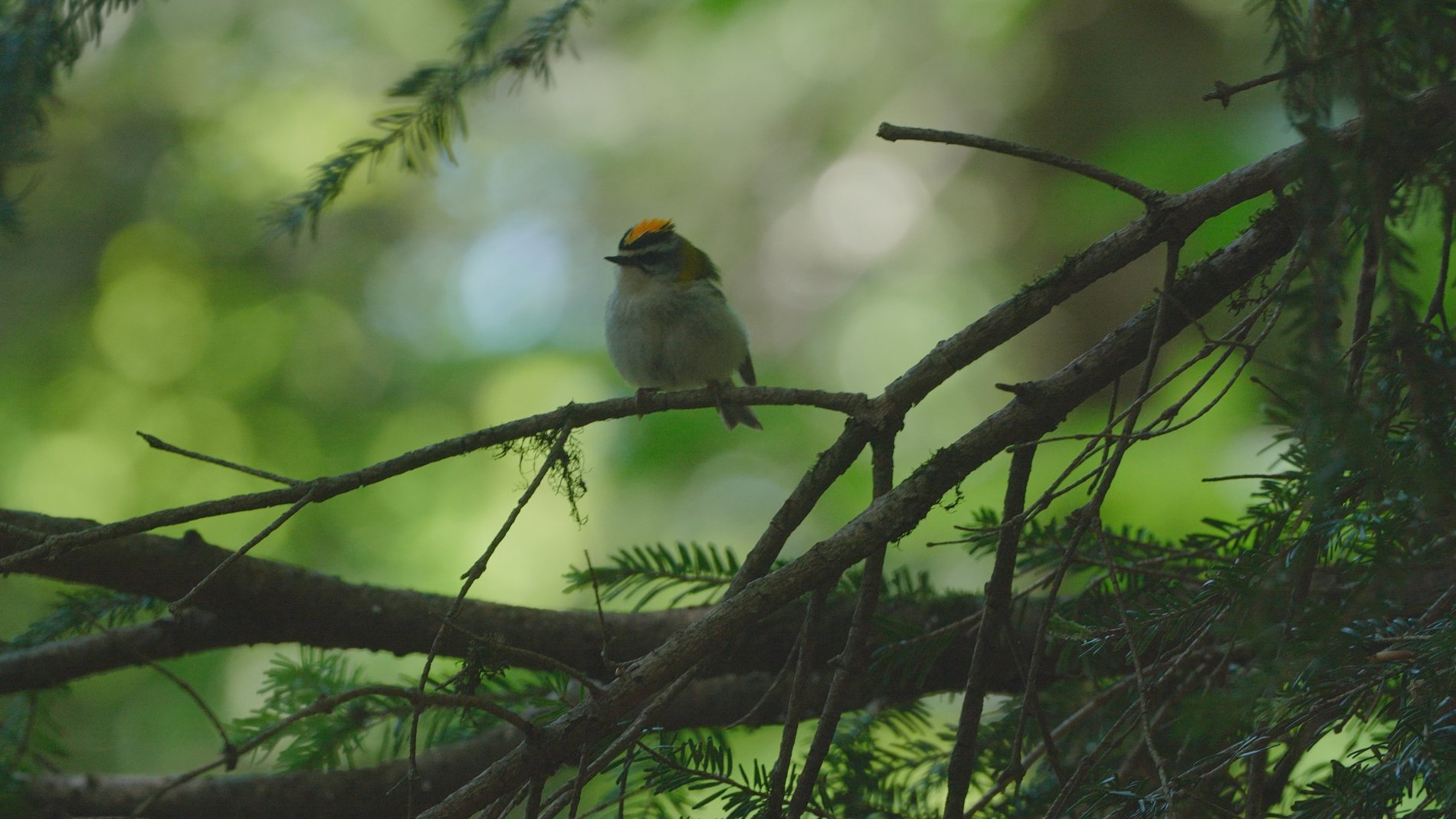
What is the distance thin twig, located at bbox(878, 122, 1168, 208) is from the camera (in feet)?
5.72

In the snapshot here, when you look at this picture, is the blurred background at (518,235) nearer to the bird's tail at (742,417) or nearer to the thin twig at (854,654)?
the bird's tail at (742,417)

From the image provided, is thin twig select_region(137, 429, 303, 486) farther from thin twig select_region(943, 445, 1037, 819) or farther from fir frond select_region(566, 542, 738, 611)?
thin twig select_region(943, 445, 1037, 819)

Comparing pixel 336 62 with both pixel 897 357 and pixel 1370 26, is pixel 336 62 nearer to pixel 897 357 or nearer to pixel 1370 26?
pixel 897 357

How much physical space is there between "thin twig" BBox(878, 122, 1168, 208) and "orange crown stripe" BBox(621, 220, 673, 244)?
2526 mm

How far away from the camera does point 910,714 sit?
261 centimetres

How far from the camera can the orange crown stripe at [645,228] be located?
4.26 m

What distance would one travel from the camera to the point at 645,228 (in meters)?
4.35

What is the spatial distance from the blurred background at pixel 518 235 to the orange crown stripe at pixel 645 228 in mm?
1453

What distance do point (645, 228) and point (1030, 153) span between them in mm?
2732

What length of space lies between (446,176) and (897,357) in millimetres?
3935

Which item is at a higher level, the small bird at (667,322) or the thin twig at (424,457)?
the small bird at (667,322)

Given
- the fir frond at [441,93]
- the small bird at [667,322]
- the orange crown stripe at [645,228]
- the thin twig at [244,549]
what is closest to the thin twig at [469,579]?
the thin twig at [244,549]

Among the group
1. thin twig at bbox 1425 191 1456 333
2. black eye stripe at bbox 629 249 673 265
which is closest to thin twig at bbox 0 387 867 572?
thin twig at bbox 1425 191 1456 333

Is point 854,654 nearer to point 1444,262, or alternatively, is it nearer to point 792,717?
point 792,717
